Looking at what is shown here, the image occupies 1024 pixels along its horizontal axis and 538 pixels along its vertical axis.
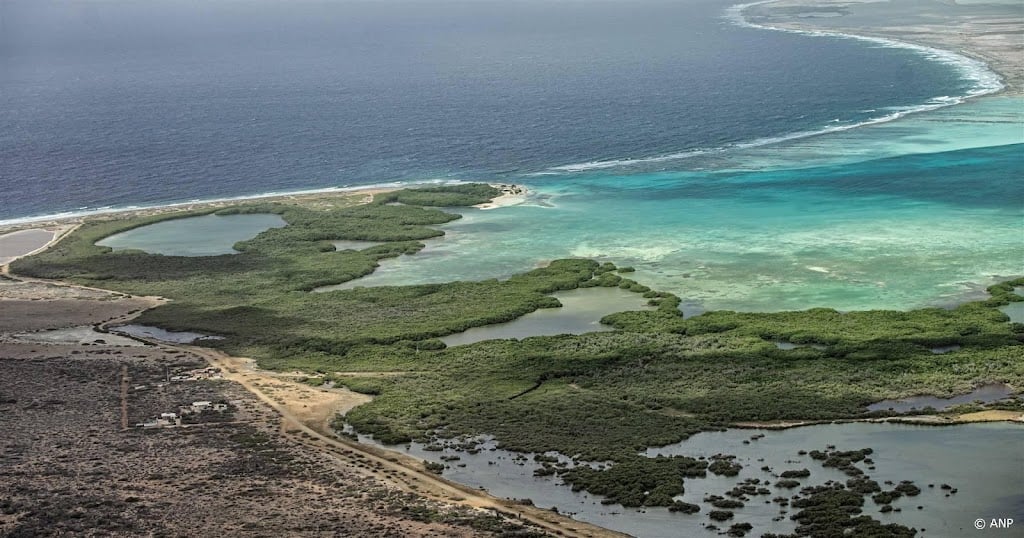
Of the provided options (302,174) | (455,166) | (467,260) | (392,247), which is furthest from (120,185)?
(467,260)

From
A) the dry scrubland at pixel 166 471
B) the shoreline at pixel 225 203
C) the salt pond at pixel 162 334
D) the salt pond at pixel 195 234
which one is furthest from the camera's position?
the shoreline at pixel 225 203

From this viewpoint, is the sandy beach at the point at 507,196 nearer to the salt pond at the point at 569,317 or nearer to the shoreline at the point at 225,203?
the shoreline at the point at 225,203

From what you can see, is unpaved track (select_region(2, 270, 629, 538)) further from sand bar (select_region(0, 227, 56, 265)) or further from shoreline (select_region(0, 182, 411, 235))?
shoreline (select_region(0, 182, 411, 235))

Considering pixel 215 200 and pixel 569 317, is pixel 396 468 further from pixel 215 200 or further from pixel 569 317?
pixel 215 200

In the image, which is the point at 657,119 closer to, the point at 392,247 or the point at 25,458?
the point at 392,247

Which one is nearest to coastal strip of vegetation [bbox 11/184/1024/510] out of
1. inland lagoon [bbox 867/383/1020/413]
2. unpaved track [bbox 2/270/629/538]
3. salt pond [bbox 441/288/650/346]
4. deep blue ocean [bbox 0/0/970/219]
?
inland lagoon [bbox 867/383/1020/413]

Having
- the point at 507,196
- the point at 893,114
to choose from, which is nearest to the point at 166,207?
the point at 507,196

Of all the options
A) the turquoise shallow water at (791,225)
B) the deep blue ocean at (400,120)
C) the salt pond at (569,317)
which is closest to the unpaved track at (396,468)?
the salt pond at (569,317)
